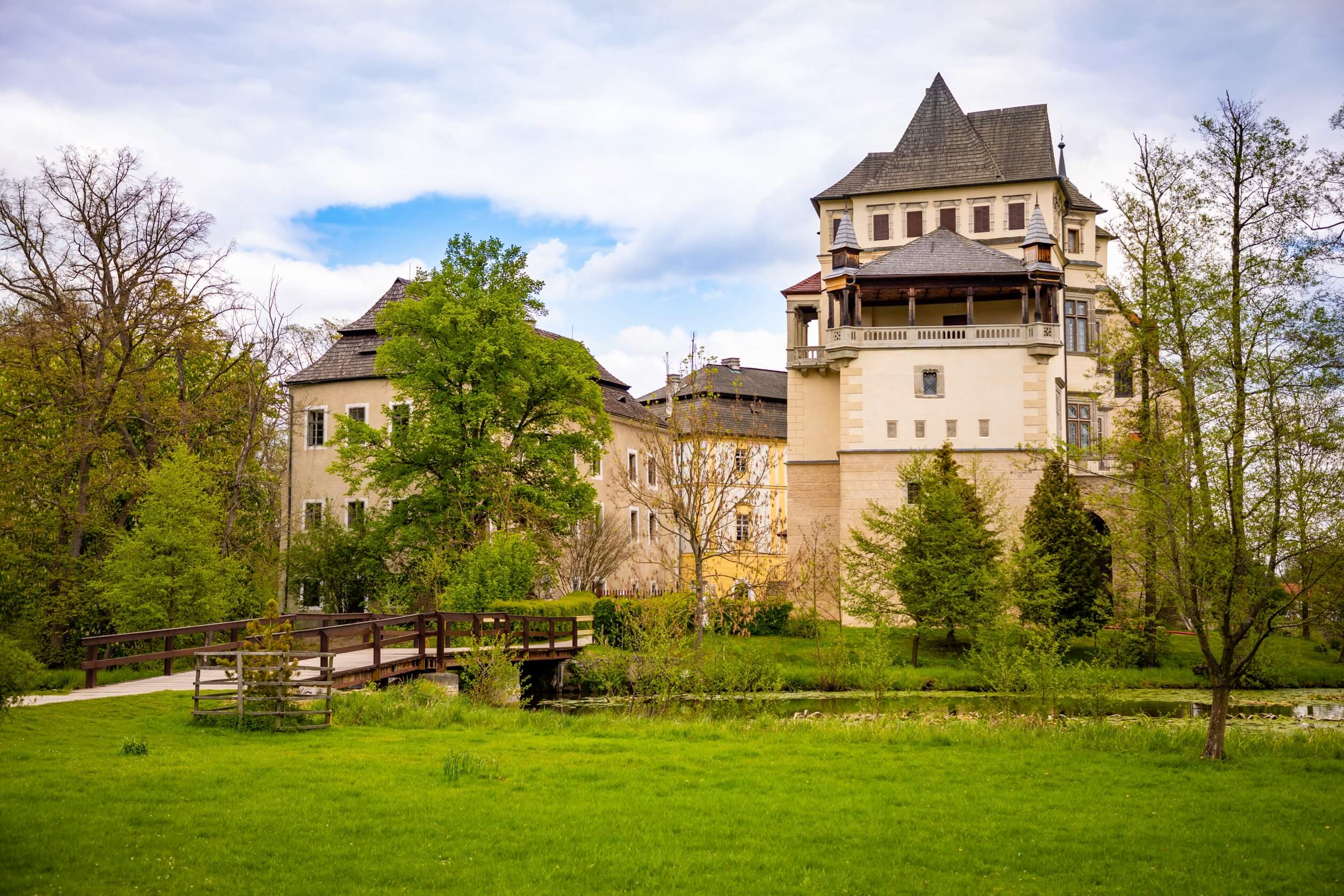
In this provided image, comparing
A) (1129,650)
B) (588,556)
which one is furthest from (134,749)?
(588,556)

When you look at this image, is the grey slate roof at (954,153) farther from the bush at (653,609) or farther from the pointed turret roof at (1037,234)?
the bush at (653,609)

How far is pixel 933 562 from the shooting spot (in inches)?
1244

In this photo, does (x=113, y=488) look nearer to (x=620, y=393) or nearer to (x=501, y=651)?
(x=501, y=651)

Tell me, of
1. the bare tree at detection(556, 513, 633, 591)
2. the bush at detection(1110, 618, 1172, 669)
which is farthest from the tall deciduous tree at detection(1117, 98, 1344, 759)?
the bare tree at detection(556, 513, 633, 591)

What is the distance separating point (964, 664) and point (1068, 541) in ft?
18.2

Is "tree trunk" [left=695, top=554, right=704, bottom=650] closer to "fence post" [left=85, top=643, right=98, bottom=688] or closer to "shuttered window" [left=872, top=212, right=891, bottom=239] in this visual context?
"fence post" [left=85, top=643, right=98, bottom=688]

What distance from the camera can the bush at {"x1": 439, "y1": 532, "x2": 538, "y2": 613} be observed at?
29.5 m

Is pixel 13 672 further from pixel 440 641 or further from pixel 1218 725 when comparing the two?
pixel 1218 725

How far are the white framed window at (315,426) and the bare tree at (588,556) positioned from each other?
1105 cm

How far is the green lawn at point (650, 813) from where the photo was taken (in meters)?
8.56

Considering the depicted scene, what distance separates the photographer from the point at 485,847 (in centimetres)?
929

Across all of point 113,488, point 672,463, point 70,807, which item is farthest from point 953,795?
point 113,488

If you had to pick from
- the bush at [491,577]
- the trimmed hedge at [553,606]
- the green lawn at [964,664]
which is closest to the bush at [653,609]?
the green lawn at [964,664]

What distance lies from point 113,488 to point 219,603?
5.47m
